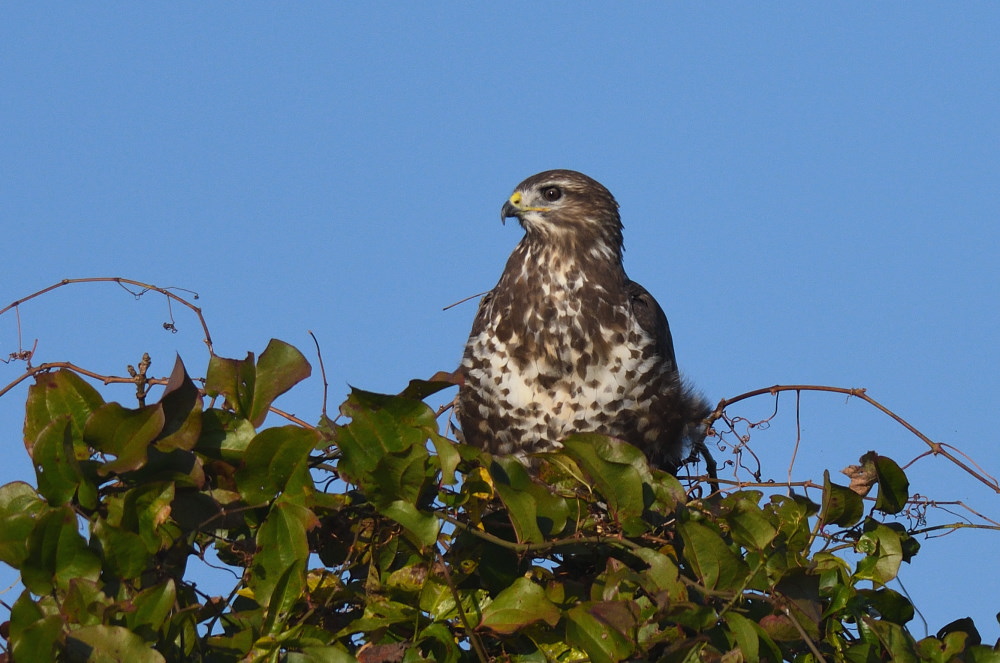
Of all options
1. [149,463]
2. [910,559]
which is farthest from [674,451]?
[149,463]

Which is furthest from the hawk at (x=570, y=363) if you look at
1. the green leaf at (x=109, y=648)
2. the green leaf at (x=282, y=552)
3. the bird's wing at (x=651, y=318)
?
the green leaf at (x=109, y=648)

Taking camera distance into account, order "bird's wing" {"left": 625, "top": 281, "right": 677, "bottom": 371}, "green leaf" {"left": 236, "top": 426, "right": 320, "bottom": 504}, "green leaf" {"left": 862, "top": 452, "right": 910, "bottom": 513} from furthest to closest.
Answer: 1. "bird's wing" {"left": 625, "top": 281, "right": 677, "bottom": 371}
2. "green leaf" {"left": 862, "top": 452, "right": 910, "bottom": 513}
3. "green leaf" {"left": 236, "top": 426, "right": 320, "bottom": 504}

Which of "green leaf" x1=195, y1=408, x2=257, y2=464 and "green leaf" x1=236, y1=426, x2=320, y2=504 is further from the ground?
"green leaf" x1=195, y1=408, x2=257, y2=464

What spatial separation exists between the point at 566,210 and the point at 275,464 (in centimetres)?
366

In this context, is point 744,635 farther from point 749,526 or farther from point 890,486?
point 890,486

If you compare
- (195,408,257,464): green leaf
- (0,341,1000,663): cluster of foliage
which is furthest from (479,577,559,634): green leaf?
(195,408,257,464): green leaf

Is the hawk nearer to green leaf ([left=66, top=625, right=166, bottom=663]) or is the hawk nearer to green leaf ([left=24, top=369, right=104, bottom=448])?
green leaf ([left=24, top=369, right=104, bottom=448])

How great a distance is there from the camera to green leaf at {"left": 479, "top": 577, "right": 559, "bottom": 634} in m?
2.87

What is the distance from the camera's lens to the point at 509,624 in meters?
2.88

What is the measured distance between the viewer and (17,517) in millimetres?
2609

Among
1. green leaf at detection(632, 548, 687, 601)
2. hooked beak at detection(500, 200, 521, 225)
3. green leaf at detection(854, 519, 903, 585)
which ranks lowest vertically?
green leaf at detection(632, 548, 687, 601)

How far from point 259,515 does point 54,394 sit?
0.53 m

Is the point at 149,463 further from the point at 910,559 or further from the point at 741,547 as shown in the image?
the point at 910,559

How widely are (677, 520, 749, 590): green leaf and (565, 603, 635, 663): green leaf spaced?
275mm
